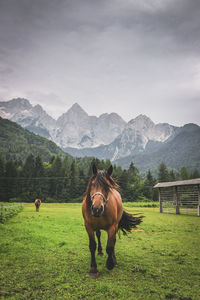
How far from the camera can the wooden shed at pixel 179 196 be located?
21.6m

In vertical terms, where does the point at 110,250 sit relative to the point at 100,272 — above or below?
above

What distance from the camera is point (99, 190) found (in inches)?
179

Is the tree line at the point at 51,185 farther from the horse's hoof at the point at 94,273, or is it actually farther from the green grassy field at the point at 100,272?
the horse's hoof at the point at 94,273

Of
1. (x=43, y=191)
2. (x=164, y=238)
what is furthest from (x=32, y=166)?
(x=164, y=238)

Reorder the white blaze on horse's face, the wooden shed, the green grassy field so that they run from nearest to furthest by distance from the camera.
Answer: the green grassy field
the white blaze on horse's face
the wooden shed

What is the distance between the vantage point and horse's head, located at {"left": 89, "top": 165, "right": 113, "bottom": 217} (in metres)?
4.14

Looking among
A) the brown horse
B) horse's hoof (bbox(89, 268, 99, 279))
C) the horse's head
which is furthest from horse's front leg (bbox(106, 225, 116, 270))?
the horse's head

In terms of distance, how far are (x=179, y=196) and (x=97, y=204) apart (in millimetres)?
22364

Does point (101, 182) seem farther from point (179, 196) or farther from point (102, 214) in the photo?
point (179, 196)

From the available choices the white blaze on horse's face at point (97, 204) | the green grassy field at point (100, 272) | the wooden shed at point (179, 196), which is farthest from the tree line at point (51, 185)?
the white blaze on horse's face at point (97, 204)

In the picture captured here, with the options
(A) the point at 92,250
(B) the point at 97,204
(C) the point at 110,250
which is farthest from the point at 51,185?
(B) the point at 97,204

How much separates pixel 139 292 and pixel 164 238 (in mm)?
5803

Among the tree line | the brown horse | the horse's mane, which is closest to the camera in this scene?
the brown horse

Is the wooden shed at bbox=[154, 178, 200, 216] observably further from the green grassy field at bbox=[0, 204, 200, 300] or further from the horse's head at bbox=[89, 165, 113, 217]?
the horse's head at bbox=[89, 165, 113, 217]
